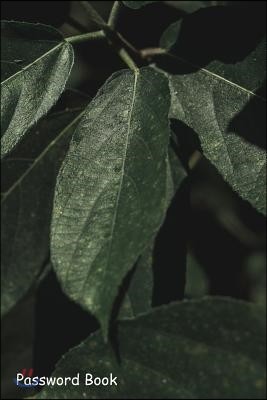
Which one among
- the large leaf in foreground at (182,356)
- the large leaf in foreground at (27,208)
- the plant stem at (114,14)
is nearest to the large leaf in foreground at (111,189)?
the large leaf in foreground at (182,356)

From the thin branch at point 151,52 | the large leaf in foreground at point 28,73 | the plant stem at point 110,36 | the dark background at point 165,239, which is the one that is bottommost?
the dark background at point 165,239

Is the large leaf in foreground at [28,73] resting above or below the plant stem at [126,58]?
above

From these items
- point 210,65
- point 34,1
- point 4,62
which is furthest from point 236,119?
point 34,1

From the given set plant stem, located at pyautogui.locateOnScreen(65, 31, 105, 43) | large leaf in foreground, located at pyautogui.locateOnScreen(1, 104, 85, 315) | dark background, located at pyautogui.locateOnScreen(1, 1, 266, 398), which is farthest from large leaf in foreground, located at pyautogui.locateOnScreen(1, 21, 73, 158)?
large leaf in foreground, located at pyautogui.locateOnScreen(1, 104, 85, 315)

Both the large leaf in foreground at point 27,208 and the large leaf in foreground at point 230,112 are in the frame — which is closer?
the large leaf in foreground at point 230,112

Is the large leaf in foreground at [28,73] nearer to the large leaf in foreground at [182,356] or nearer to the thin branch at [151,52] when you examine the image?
the thin branch at [151,52]

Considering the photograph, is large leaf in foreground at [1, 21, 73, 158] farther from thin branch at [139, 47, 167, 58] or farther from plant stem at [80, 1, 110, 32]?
thin branch at [139, 47, 167, 58]

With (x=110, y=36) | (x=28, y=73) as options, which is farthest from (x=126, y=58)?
(x=28, y=73)
